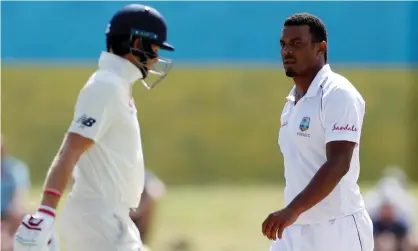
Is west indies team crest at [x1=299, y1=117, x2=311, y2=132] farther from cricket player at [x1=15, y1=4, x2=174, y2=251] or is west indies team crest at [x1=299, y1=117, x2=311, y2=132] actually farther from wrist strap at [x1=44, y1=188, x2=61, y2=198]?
wrist strap at [x1=44, y1=188, x2=61, y2=198]

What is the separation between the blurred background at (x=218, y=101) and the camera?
10.9m

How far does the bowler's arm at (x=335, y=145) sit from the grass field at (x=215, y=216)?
17.8 feet

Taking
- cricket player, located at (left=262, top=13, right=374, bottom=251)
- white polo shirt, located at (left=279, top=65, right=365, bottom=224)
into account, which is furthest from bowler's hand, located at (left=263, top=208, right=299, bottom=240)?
white polo shirt, located at (left=279, top=65, right=365, bottom=224)

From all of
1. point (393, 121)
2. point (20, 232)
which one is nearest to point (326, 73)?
point (20, 232)

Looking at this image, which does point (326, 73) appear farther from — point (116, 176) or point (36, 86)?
point (36, 86)

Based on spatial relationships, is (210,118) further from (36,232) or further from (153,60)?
(36,232)

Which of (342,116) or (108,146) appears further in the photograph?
(108,146)

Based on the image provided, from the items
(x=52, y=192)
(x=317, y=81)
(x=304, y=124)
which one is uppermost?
(x=317, y=81)

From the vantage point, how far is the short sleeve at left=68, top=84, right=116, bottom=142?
177 inches

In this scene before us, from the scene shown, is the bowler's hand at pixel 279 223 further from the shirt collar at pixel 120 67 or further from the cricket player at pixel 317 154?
the shirt collar at pixel 120 67

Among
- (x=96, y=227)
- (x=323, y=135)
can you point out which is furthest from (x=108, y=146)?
(x=323, y=135)

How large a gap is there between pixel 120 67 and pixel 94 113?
349 millimetres

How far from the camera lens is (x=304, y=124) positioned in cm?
461

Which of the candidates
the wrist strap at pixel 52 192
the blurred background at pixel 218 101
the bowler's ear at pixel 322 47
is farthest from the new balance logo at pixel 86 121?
the blurred background at pixel 218 101
